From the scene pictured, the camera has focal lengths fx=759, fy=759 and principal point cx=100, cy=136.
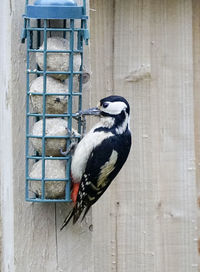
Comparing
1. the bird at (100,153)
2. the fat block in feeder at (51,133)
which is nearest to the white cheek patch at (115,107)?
the bird at (100,153)

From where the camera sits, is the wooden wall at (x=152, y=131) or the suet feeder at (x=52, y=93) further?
the wooden wall at (x=152, y=131)

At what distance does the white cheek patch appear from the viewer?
3.53m

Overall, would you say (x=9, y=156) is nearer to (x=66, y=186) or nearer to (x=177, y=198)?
(x=66, y=186)

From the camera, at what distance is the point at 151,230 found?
13.1 ft

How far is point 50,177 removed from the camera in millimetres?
3305

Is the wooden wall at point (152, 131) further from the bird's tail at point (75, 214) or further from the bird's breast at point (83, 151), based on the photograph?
the bird's tail at point (75, 214)

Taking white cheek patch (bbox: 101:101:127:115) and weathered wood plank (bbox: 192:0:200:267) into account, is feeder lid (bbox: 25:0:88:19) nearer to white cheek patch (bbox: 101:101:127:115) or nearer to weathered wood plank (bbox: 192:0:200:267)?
white cheek patch (bbox: 101:101:127:115)

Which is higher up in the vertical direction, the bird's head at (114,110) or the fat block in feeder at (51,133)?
the bird's head at (114,110)

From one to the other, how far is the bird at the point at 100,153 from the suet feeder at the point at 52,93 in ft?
0.21

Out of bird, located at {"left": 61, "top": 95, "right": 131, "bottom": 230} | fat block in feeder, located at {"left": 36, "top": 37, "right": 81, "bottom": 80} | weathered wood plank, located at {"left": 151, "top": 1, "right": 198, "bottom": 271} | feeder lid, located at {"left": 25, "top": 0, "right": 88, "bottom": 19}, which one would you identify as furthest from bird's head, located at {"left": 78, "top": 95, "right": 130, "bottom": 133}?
feeder lid, located at {"left": 25, "top": 0, "right": 88, "bottom": 19}

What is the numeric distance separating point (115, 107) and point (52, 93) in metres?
0.40

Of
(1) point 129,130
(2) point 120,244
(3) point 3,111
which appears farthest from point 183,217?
(3) point 3,111

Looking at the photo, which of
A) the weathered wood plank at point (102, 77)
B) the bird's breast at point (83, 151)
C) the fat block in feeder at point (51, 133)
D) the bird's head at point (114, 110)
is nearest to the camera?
the fat block in feeder at point (51, 133)

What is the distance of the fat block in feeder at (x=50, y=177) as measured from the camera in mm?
3311
